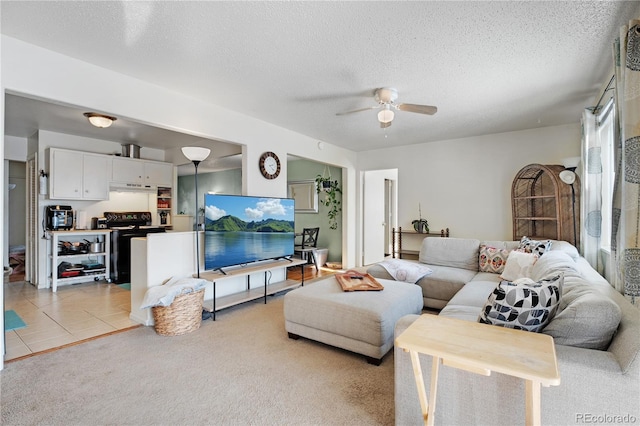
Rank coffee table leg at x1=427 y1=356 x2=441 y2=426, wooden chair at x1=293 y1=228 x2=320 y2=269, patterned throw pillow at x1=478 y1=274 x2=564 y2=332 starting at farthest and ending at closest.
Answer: wooden chair at x1=293 y1=228 x2=320 y2=269, patterned throw pillow at x1=478 y1=274 x2=564 y2=332, coffee table leg at x1=427 y1=356 x2=441 y2=426

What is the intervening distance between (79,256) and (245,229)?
3.16 metres

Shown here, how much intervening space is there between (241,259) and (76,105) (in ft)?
6.92

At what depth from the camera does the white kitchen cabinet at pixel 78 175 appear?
4.66 meters

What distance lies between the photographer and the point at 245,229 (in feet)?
12.2

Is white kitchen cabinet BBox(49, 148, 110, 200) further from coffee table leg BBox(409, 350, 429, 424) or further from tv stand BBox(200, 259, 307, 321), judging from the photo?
coffee table leg BBox(409, 350, 429, 424)

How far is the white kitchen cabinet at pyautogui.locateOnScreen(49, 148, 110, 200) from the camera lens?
4.66 meters

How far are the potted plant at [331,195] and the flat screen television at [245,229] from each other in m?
2.39

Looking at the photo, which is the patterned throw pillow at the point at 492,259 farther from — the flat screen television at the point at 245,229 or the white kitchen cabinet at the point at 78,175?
the white kitchen cabinet at the point at 78,175

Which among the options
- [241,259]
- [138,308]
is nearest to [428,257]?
[241,259]

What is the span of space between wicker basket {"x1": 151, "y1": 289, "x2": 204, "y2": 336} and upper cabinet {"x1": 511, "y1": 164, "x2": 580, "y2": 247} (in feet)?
14.5

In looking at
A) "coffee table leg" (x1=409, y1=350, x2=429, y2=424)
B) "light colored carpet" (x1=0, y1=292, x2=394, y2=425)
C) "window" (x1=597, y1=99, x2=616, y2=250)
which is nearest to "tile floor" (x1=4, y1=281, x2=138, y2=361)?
"light colored carpet" (x1=0, y1=292, x2=394, y2=425)

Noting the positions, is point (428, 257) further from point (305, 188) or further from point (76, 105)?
point (76, 105)

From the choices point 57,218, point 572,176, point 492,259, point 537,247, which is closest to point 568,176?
point 572,176

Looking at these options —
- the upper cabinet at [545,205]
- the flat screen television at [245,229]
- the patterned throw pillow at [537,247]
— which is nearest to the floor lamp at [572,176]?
the upper cabinet at [545,205]
